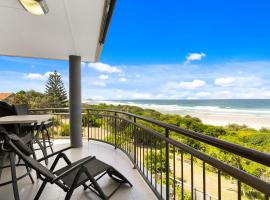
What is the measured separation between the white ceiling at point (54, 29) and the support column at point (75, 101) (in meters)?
0.34

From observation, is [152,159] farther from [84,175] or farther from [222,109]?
[222,109]

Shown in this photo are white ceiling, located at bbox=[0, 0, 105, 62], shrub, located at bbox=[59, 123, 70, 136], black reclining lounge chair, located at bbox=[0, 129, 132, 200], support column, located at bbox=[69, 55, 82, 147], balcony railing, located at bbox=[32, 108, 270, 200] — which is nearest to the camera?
balcony railing, located at bbox=[32, 108, 270, 200]

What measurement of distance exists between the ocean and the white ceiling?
72.9ft

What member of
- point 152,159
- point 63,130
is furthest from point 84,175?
point 63,130

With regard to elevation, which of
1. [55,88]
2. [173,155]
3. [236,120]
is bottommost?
[236,120]

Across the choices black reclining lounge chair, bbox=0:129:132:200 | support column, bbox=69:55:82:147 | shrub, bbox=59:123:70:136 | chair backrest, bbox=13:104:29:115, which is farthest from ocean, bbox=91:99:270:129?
black reclining lounge chair, bbox=0:129:132:200

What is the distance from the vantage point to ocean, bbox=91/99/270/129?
23.3m

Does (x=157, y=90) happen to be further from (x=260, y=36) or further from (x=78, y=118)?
(x=78, y=118)

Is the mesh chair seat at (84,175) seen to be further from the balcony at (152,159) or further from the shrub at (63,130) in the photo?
the shrub at (63,130)

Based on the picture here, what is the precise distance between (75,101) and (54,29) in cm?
222

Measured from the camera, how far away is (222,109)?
31.0 metres

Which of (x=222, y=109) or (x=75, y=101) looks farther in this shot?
(x=222, y=109)

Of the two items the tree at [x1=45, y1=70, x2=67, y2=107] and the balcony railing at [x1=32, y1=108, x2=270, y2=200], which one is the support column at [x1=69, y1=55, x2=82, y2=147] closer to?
the balcony railing at [x1=32, y1=108, x2=270, y2=200]

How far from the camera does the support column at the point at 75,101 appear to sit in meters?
4.93
